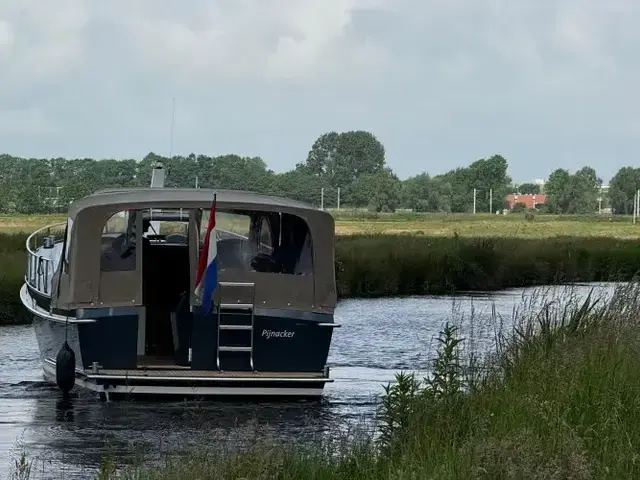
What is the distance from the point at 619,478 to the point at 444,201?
453 ft

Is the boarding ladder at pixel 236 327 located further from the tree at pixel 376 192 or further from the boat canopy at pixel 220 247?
the tree at pixel 376 192

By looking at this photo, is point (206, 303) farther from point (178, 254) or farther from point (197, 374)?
point (178, 254)

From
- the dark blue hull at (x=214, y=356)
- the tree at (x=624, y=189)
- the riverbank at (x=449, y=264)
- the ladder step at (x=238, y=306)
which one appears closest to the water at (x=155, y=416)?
the dark blue hull at (x=214, y=356)

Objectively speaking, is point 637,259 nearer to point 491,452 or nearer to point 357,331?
point 357,331

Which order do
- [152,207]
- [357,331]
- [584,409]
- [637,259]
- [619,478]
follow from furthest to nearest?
[637,259], [357,331], [152,207], [584,409], [619,478]

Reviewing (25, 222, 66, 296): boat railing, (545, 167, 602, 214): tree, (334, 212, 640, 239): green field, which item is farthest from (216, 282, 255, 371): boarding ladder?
(545, 167, 602, 214): tree

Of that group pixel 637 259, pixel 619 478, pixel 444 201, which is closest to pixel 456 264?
pixel 637 259

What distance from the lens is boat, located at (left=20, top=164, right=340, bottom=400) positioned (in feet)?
46.5

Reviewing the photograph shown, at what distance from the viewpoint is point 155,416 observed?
1377 centimetres

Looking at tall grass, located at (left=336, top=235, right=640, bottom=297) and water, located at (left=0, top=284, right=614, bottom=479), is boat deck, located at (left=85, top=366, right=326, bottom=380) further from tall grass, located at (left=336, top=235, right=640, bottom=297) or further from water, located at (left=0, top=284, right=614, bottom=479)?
tall grass, located at (left=336, top=235, right=640, bottom=297)

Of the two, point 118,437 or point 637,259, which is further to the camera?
point 637,259

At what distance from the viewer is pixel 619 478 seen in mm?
7672

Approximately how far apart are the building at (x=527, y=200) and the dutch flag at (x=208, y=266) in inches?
5951

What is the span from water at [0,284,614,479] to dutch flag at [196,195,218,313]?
1.30m
